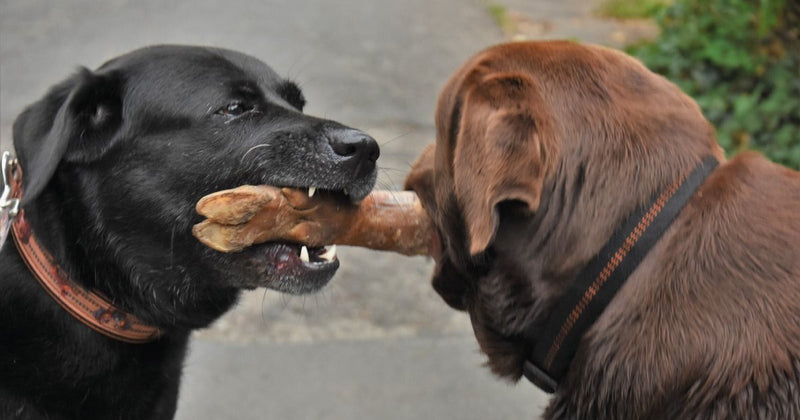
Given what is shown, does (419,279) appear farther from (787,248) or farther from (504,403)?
(787,248)

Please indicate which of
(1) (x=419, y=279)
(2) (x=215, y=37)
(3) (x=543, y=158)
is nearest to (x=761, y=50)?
(1) (x=419, y=279)

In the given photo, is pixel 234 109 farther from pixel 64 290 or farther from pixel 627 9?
pixel 627 9

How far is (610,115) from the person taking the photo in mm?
2189

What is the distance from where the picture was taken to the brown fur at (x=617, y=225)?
1996 mm

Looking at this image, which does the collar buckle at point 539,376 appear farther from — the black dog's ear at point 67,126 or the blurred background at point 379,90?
the black dog's ear at point 67,126

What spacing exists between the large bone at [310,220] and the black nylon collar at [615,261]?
1.99 feet

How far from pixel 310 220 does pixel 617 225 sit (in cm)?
96

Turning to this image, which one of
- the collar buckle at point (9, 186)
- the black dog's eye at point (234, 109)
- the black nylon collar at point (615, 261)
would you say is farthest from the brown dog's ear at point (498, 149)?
the collar buckle at point (9, 186)

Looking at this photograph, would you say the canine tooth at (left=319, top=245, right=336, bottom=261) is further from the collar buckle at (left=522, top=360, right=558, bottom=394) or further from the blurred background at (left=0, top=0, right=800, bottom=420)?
the collar buckle at (left=522, top=360, right=558, bottom=394)

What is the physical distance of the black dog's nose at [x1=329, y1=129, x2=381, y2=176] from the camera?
2.74 m

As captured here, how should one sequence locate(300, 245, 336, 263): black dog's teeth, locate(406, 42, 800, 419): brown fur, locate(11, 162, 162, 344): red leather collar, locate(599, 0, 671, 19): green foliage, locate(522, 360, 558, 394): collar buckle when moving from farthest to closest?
locate(599, 0, 671, 19): green foliage < locate(300, 245, 336, 263): black dog's teeth < locate(11, 162, 162, 344): red leather collar < locate(522, 360, 558, 394): collar buckle < locate(406, 42, 800, 419): brown fur

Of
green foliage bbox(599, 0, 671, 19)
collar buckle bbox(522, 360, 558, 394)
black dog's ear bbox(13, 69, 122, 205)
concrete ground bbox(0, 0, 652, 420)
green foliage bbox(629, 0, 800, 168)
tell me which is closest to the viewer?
collar buckle bbox(522, 360, 558, 394)

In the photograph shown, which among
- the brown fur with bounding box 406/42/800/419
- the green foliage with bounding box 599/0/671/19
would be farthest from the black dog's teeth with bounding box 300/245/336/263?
the green foliage with bounding box 599/0/671/19

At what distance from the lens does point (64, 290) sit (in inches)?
Result: 101
